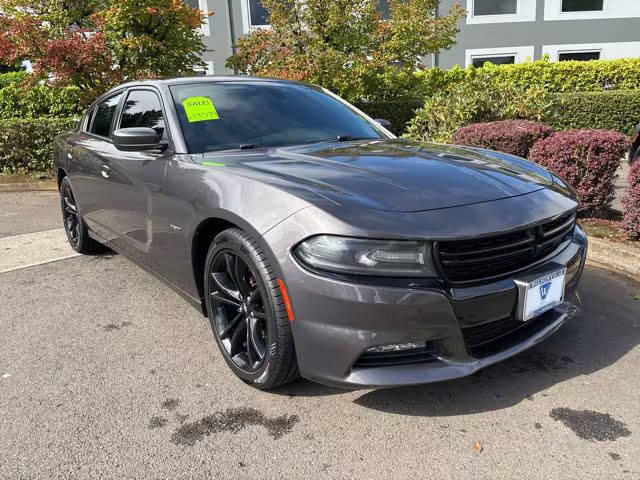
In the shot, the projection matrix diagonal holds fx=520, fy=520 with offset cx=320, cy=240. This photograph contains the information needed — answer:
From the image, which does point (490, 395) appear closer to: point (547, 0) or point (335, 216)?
point (335, 216)

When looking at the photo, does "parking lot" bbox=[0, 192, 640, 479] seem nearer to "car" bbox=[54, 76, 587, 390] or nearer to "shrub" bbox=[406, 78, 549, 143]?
"car" bbox=[54, 76, 587, 390]

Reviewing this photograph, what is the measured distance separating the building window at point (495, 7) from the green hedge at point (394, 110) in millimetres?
8319

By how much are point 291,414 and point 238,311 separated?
580 mm

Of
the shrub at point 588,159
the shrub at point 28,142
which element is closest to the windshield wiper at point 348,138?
the shrub at point 588,159

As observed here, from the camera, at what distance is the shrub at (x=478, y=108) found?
22.2ft

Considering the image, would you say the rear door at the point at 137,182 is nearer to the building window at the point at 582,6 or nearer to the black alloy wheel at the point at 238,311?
the black alloy wheel at the point at 238,311

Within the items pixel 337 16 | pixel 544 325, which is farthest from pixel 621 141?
pixel 337 16

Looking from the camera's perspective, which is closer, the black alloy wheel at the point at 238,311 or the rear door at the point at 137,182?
the black alloy wheel at the point at 238,311

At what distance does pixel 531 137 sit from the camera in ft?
17.9

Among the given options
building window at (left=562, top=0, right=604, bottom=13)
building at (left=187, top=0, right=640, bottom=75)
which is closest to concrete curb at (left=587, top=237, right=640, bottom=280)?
building at (left=187, top=0, right=640, bottom=75)

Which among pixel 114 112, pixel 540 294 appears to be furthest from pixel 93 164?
pixel 540 294

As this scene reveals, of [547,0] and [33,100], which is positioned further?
[547,0]

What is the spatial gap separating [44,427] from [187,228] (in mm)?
1123

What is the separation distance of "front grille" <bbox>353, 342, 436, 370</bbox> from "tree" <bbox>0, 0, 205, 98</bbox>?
7.50 metres
